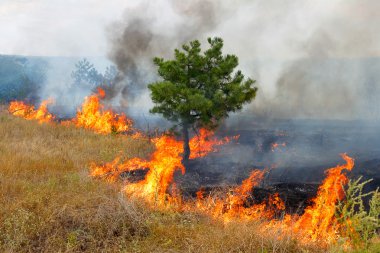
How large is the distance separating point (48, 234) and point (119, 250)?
1.28 m

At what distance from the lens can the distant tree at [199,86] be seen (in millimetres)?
11516

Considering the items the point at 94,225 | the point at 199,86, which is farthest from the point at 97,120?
the point at 94,225

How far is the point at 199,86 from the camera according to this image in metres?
12.1

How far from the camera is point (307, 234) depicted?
6668 mm

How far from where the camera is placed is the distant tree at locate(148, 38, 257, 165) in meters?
11.5

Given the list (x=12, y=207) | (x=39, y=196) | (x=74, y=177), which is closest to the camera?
(x=12, y=207)

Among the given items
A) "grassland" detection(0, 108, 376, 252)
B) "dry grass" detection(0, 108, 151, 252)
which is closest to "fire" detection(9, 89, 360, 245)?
"grassland" detection(0, 108, 376, 252)

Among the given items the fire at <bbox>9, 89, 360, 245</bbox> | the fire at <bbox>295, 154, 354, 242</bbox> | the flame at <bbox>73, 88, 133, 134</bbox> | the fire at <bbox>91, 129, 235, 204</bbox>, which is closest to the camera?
the fire at <bbox>295, 154, 354, 242</bbox>

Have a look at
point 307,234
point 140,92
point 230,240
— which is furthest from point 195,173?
point 140,92

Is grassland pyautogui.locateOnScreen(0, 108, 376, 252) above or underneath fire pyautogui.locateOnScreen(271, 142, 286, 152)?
underneath

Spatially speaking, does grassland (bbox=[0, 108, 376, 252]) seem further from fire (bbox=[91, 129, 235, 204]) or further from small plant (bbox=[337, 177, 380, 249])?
small plant (bbox=[337, 177, 380, 249])

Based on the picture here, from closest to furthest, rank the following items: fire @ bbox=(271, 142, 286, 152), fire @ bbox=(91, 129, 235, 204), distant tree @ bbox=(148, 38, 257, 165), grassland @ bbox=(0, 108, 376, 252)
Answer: grassland @ bbox=(0, 108, 376, 252)
fire @ bbox=(91, 129, 235, 204)
distant tree @ bbox=(148, 38, 257, 165)
fire @ bbox=(271, 142, 286, 152)

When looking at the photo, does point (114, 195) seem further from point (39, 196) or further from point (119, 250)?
point (119, 250)

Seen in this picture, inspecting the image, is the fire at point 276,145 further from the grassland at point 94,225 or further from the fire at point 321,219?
the grassland at point 94,225
